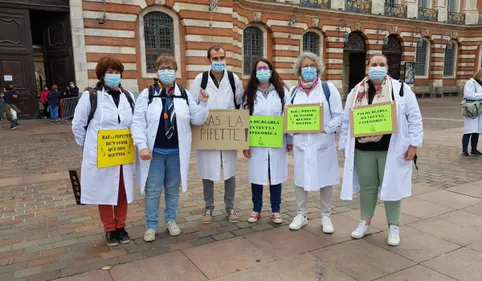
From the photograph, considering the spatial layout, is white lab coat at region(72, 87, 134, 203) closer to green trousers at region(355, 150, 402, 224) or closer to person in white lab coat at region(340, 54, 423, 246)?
person in white lab coat at region(340, 54, 423, 246)

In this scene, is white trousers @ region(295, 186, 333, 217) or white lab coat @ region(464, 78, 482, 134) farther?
white lab coat @ region(464, 78, 482, 134)

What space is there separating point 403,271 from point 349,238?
2.69 ft

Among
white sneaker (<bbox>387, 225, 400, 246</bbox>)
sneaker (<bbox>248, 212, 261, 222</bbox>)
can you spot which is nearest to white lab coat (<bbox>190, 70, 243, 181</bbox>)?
sneaker (<bbox>248, 212, 261, 222</bbox>)

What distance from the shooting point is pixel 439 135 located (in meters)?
11.9

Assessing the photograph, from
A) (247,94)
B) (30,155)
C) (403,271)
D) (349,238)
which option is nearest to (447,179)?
(349,238)

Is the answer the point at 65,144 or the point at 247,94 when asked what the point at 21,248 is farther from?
the point at 65,144

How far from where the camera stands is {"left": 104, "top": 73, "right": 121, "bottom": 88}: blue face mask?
151 inches

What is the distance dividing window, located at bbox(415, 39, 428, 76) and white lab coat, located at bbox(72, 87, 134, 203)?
32746 millimetres

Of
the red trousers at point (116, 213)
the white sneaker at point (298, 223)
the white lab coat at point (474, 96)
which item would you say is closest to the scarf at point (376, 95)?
the white sneaker at point (298, 223)

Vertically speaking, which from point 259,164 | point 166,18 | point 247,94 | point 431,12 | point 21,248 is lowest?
point 21,248

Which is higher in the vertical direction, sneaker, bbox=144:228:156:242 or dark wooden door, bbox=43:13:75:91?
dark wooden door, bbox=43:13:75:91

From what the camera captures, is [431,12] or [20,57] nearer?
[20,57]

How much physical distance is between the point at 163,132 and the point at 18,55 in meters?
15.4

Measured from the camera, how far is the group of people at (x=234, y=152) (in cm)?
385
